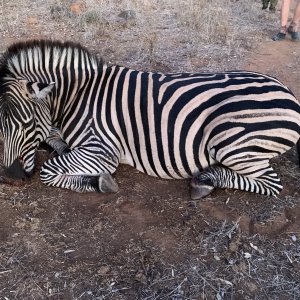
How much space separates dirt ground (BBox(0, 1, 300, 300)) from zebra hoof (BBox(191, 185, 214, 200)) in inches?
2.4

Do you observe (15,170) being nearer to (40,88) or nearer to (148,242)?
(40,88)

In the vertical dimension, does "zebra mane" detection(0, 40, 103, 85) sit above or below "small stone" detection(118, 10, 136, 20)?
above

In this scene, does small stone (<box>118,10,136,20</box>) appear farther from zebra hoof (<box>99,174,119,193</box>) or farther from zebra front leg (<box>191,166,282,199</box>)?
zebra front leg (<box>191,166,282,199</box>)

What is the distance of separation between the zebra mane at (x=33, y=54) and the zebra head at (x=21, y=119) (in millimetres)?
153

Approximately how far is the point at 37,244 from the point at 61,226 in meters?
0.25

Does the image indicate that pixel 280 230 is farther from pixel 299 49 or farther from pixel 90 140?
pixel 299 49

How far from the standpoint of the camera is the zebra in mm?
3271

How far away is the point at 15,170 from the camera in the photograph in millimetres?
3396

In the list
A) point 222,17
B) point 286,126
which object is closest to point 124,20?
point 222,17

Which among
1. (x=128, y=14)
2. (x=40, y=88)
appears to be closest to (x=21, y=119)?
(x=40, y=88)

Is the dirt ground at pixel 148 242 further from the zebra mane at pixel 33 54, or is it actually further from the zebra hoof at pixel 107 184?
the zebra mane at pixel 33 54

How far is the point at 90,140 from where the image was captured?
3541mm

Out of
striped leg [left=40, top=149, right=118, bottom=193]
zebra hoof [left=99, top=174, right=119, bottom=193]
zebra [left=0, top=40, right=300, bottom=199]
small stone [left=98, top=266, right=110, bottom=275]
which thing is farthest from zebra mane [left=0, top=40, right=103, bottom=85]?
small stone [left=98, top=266, right=110, bottom=275]

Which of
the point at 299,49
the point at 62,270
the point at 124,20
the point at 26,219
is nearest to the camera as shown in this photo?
the point at 62,270
